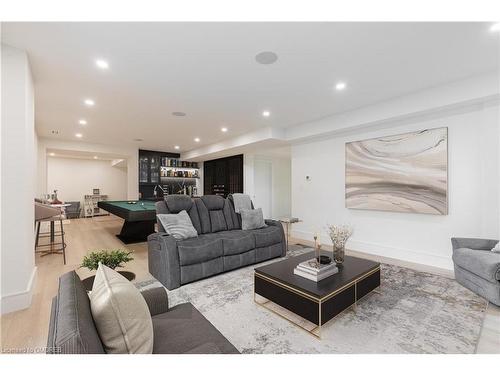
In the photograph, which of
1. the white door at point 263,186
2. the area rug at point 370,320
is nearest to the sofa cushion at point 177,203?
the area rug at point 370,320

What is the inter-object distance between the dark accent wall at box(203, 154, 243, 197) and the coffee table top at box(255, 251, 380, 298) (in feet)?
17.2

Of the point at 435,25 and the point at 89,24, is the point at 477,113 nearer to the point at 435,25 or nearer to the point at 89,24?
the point at 435,25

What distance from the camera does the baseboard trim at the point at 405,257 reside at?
11.4ft

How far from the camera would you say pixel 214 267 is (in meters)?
3.13

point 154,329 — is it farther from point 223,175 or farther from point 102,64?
point 223,175

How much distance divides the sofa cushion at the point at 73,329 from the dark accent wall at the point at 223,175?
673 cm

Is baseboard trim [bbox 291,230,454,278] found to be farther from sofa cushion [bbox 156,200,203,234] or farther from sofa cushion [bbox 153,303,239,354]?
sofa cushion [bbox 153,303,239,354]

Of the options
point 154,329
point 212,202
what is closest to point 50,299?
point 154,329

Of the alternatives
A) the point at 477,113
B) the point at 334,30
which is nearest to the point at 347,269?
the point at 334,30

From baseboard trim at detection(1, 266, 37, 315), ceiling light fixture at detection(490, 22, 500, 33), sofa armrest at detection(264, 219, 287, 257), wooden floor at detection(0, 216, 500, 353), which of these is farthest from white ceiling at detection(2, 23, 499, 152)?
wooden floor at detection(0, 216, 500, 353)

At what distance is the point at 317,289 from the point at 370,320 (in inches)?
26.9

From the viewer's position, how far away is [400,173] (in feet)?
12.9

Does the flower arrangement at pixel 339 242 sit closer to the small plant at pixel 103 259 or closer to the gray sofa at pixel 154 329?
the gray sofa at pixel 154 329
